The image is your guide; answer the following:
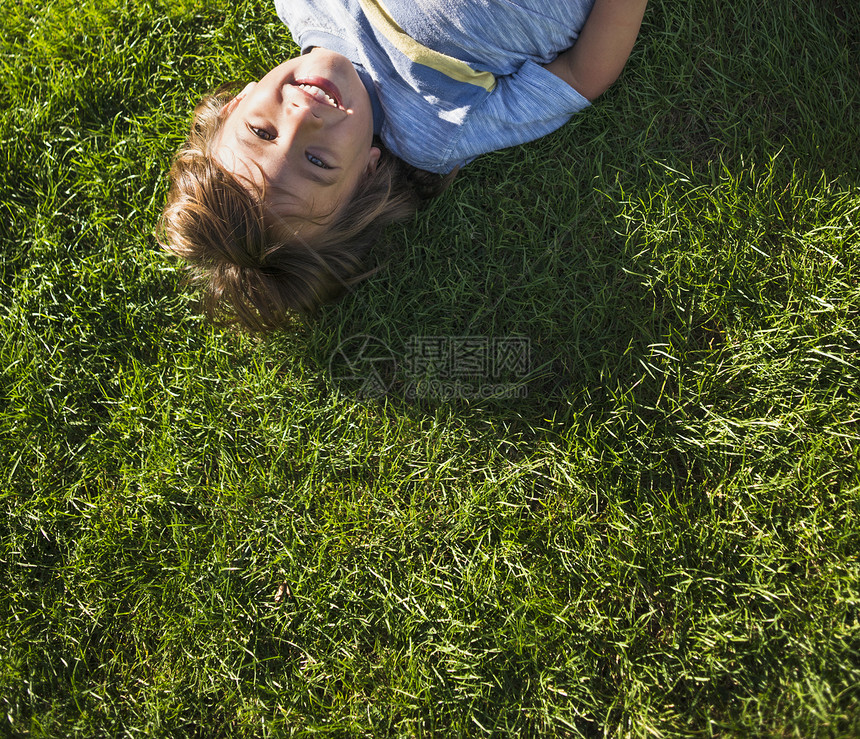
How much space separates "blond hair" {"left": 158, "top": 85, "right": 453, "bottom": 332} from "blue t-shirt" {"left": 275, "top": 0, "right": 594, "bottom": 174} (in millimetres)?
196

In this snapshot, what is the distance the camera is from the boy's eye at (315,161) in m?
1.90

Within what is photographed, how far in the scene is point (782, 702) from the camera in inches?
77.7

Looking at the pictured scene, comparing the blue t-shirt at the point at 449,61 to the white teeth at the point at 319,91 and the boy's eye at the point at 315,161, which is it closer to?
the white teeth at the point at 319,91

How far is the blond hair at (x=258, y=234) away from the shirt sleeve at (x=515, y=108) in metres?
0.19

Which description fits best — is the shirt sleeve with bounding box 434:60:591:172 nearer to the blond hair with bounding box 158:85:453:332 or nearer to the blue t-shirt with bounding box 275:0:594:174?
the blue t-shirt with bounding box 275:0:594:174

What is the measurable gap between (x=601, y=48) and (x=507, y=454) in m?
1.56

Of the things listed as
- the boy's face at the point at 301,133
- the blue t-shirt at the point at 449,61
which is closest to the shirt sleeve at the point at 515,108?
the blue t-shirt at the point at 449,61

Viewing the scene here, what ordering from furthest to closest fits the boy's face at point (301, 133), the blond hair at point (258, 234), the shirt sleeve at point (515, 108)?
the shirt sleeve at point (515, 108)
the blond hair at point (258, 234)
the boy's face at point (301, 133)

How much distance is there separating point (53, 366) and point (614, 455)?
7.83ft

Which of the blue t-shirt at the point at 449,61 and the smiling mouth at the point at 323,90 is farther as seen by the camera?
the blue t-shirt at the point at 449,61

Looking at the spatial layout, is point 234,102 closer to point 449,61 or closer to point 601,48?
point 449,61

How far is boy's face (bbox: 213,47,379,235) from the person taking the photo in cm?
187

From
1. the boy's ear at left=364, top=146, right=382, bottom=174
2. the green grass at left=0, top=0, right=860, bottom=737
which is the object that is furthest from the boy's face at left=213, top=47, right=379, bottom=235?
the green grass at left=0, top=0, right=860, bottom=737

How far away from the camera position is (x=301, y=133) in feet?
6.07
